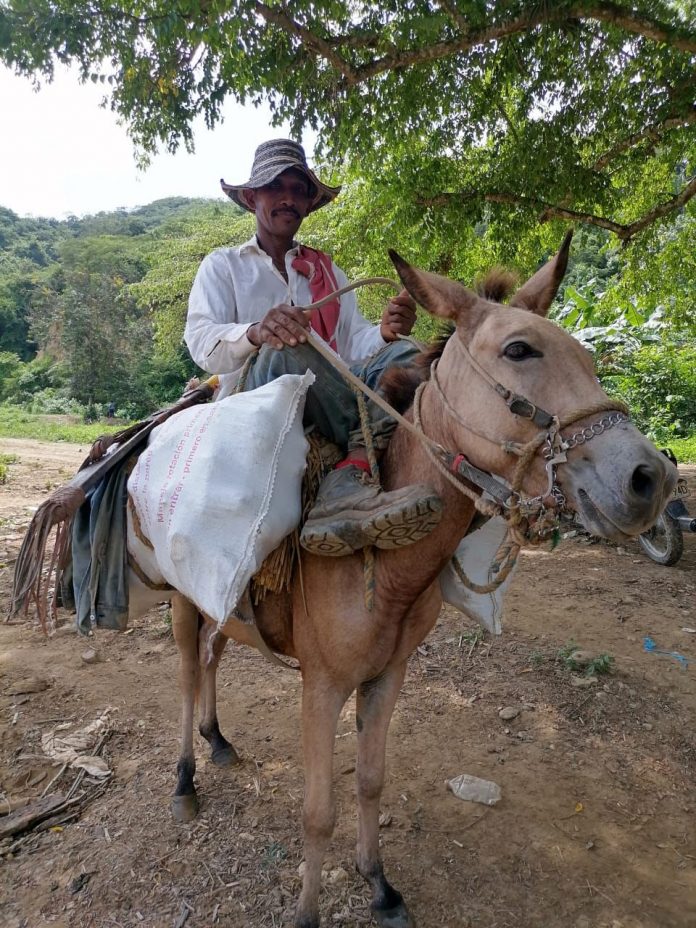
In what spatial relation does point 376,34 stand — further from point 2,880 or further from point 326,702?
point 2,880

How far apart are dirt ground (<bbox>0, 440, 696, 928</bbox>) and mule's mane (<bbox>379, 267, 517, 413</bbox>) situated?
6.93ft

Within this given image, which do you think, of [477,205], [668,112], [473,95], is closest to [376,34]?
[473,95]

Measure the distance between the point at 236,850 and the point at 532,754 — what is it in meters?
1.73

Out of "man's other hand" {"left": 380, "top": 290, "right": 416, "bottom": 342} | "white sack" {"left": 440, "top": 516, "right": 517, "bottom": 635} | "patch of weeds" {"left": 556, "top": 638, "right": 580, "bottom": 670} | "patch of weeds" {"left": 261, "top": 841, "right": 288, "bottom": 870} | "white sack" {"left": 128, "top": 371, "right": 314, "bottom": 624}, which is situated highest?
"man's other hand" {"left": 380, "top": 290, "right": 416, "bottom": 342}

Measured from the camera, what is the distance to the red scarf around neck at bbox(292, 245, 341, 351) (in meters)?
2.69

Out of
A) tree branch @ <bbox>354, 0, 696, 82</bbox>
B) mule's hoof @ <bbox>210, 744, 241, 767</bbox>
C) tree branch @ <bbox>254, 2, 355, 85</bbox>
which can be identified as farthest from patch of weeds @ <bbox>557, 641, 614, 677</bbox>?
tree branch @ <bbox>254, 2, 355, 85</bbox>

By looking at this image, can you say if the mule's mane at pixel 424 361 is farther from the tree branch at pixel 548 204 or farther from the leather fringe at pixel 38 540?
the tree branch at pixel 548 204

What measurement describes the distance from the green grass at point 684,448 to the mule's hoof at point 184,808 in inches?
477

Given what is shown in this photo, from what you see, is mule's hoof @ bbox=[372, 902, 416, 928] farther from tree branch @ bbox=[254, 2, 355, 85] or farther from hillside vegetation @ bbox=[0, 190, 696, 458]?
hillside vegetation @ bbox=[0, 190, 696, 458]

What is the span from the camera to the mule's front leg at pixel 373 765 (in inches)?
94.9

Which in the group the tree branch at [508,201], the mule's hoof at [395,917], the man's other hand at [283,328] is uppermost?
the tree branch at [508,201]

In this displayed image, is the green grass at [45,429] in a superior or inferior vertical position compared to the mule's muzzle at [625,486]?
inferior

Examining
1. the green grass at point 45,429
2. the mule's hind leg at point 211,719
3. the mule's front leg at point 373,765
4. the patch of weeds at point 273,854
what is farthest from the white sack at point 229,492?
the green grass at point 45,429

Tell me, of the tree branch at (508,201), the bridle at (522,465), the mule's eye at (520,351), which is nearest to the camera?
the bridle at (522,465)
